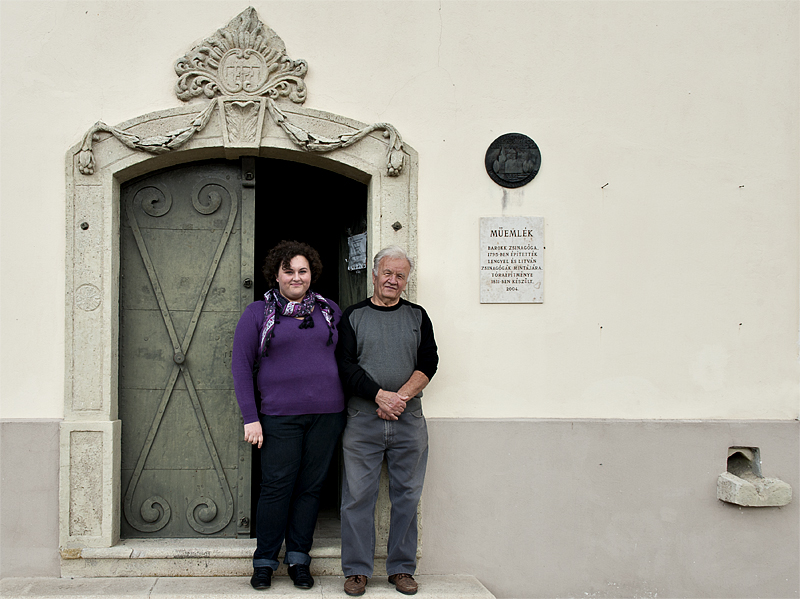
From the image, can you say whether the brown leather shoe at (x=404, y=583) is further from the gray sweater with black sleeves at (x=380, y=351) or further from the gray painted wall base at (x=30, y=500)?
the gray painted wall base at (x=30, y=500)

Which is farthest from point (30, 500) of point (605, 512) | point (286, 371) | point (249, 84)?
point (605, 512)

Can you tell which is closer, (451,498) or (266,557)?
(266,557)

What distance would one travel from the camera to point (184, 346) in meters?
3.81

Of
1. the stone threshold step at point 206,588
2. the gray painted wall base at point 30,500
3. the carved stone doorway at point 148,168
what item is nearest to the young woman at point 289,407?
the stone threshold step at point 206,588

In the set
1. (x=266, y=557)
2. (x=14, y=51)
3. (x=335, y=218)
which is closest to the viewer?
(x=266, y=557)

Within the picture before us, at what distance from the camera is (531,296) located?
12.3 ft

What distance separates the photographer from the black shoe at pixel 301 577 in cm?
336

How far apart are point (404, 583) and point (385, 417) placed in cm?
90

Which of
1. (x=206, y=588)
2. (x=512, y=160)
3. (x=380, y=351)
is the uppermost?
(x=512, y=160)

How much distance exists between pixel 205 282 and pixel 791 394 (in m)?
3.58

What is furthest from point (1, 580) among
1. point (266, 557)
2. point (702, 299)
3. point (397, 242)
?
point (702, 299)

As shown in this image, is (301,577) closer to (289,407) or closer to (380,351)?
(289,407)

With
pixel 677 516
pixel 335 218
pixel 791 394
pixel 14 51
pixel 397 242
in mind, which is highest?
pixel 14 51

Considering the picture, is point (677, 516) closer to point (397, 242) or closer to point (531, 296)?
point (531, 296)
